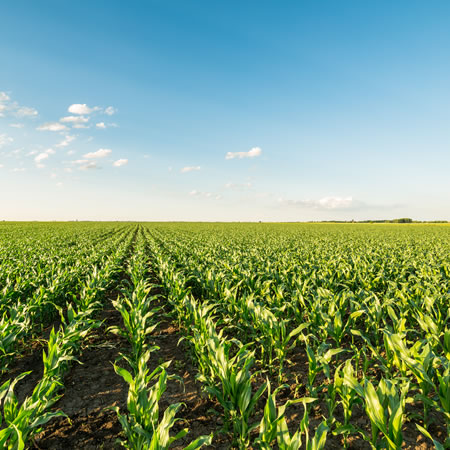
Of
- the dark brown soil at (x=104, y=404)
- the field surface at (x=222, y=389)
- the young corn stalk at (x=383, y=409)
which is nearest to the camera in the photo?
the young corn stalk at (x=383, y=409)

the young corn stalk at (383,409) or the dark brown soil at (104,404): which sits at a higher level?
the young corn stalk at (383,409)

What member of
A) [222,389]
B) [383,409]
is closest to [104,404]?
[222,389]

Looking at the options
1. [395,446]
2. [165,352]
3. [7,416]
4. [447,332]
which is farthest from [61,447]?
[447,332]

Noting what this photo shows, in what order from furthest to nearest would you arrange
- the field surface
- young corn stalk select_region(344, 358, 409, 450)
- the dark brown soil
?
the dark brown soil → the field surface → young corn stalk select_region(344, 358, 409, 450)

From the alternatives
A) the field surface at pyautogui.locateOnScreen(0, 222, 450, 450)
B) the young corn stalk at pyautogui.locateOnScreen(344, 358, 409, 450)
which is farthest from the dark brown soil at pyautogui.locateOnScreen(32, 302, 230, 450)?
the young corn stalk at pyautogui.locateOnScreen(344, 358, 409, 450)

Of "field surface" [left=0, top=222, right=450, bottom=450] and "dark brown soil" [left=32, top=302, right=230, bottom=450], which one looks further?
"dark brown soil" [left=32, top=302, right=230, bottom=450]

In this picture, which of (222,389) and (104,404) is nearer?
(104,404)

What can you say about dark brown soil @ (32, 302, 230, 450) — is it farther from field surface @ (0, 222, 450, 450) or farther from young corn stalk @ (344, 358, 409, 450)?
young corn stalk @ (344, 358, 409, 450)

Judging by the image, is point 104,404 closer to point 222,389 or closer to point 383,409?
point 222,389

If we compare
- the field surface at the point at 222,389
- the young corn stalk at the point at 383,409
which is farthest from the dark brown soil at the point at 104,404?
the young corn stalk at the point at 383,409

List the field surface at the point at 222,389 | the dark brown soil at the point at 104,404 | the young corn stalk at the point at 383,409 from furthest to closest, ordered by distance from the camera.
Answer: the dark brown soil at the point at 104,404 < the field surface at the point at 222,389 < the young corn stalk at the point at 383,409

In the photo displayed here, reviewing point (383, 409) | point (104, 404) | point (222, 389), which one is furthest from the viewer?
point (222, 389)

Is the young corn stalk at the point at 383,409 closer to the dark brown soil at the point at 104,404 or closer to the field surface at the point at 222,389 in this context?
the field surface at the point at 222,389

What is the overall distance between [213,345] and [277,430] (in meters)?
1.35
